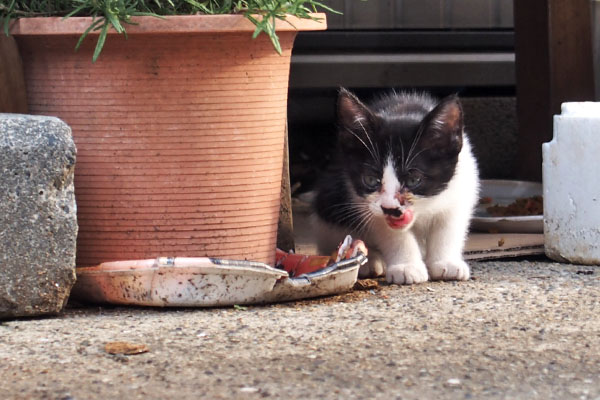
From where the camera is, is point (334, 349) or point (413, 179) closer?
point (334, 349)

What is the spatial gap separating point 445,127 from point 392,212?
33cm

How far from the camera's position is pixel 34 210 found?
2541 mm

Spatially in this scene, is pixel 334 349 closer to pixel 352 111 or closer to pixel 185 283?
pixel 185 283

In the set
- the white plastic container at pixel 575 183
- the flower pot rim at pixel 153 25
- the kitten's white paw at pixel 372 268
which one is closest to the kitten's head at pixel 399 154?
the kitten's white paw at pixel 372 268

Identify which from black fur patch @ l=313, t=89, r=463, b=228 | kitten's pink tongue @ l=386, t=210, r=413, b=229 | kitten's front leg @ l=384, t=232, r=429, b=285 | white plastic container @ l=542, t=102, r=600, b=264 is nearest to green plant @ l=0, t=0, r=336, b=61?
black fur patch @ l=313, t=89, r=463, b=228

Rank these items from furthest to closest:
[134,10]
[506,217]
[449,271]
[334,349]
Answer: [506,217] < [449,271] < [134,10] < [334,349]

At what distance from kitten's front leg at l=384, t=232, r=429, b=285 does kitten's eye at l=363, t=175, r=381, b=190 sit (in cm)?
22

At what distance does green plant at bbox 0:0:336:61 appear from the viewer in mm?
2633

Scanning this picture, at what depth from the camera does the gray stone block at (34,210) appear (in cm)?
253

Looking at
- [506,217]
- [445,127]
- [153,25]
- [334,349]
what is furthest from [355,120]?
[506,217]

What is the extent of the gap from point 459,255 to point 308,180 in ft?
8.20

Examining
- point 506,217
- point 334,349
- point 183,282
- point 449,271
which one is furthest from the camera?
point 506,217

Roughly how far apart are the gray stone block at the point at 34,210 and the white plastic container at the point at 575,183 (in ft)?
5.61

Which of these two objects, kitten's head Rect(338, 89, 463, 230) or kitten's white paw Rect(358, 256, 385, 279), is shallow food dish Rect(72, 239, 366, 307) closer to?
kitten's head Rect(338, 89, 463, 230)
